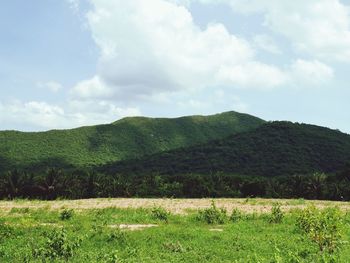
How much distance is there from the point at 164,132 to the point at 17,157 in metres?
49.1

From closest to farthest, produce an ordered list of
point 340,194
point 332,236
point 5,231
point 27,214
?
1. point 332,236
2. point 5,231
3. point 27,214
4. point 340,194

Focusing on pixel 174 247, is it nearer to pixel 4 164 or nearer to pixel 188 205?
pixel 188 205

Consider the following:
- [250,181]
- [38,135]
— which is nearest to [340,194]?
[250,181]

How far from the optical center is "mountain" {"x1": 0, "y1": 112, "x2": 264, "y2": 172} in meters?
96.8

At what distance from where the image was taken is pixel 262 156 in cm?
8300

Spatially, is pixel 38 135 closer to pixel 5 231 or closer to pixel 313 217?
pixel 5 231

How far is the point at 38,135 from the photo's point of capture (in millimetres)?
109188

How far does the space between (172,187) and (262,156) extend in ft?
114

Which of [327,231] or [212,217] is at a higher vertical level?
[327,231]

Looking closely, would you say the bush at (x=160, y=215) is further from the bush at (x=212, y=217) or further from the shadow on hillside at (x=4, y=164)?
the shadow on hillside at (x=4, y=164)

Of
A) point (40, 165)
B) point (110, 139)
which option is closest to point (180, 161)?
point (40, 165)

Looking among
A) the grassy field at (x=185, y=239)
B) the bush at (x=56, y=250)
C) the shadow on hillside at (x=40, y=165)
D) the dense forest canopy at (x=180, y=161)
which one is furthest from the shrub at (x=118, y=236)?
the shadow on hillside at (x=40, y=165)

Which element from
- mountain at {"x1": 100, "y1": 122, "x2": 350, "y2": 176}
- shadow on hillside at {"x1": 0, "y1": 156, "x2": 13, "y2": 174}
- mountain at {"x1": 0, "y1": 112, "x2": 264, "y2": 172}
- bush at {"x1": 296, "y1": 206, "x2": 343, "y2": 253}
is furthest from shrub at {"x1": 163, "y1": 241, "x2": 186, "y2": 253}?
mountain at {"x1": 0, "y1": 112, "x2": 264, "y2": 172}

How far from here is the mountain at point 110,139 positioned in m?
96.8
